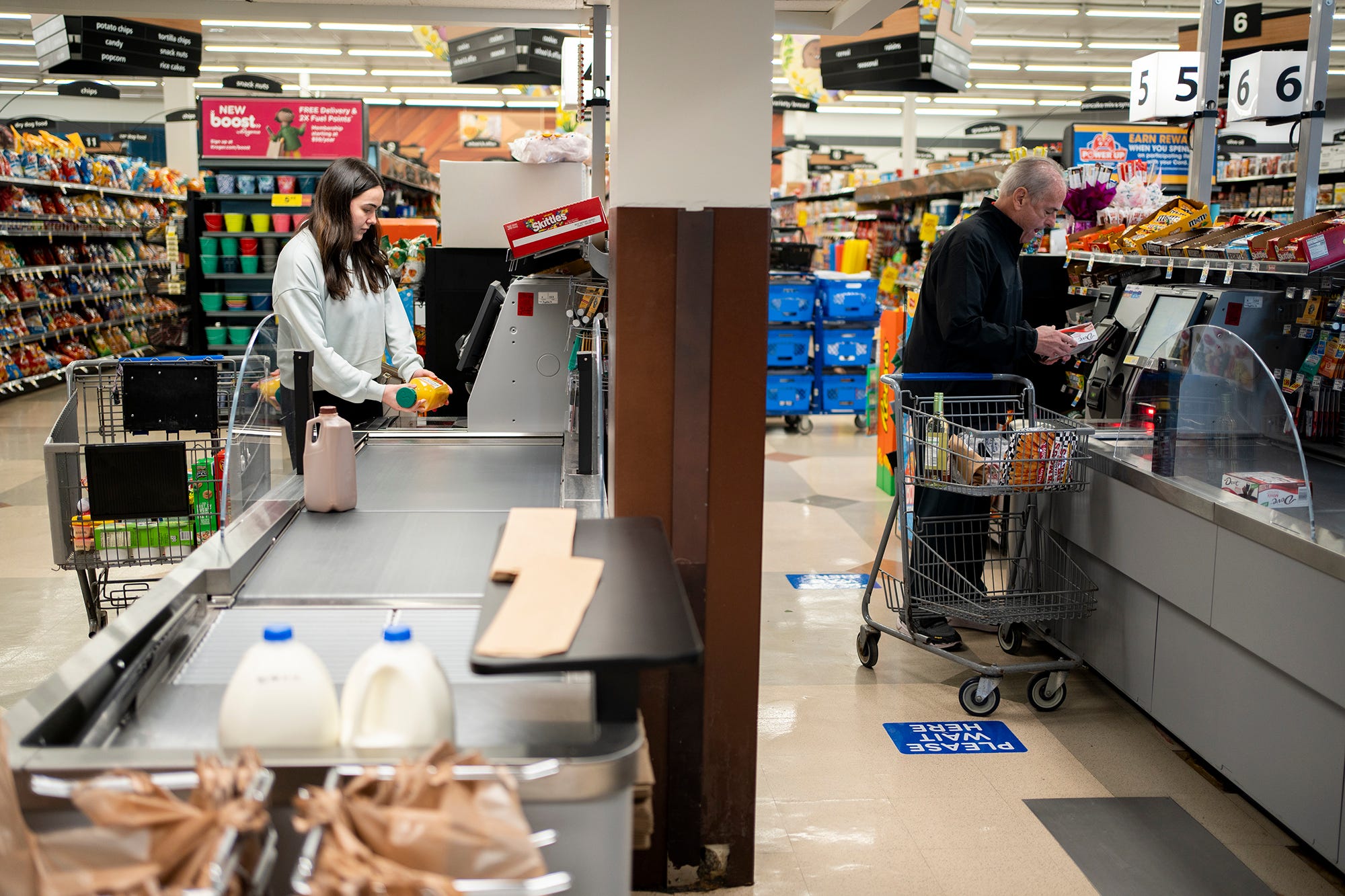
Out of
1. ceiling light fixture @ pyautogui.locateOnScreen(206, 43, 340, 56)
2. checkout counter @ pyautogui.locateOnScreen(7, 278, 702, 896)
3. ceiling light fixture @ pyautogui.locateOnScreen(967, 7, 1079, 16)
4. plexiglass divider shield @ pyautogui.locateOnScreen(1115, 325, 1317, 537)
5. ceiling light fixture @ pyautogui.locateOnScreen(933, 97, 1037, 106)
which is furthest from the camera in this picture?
ceiling light fixture @ pyautogui.locateOnScreen(933, 97, 1037, 106)

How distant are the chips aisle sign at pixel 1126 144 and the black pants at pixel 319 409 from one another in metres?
4.84

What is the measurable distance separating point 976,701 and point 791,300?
18.3 ft

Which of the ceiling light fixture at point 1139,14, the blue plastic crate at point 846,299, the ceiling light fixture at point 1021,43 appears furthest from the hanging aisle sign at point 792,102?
the blue plastic crate at point 846,299

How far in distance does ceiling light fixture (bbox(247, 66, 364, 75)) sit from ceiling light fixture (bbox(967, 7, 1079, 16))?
1290cm

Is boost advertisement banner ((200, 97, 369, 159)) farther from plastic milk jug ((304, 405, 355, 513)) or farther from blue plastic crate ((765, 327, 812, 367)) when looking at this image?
plastic milk jug ((304, 405, 355, 513))

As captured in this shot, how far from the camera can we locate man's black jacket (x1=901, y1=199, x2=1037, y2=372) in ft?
13.3

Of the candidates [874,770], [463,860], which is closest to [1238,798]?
[874,770]

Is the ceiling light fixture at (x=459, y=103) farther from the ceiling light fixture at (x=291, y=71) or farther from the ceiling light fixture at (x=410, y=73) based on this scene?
the ceiling light fixture at (x=291, y=71)

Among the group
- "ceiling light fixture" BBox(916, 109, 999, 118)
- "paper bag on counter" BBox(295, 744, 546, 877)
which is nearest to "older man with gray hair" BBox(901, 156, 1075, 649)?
"paper bag on counter" BBox(295, 744, 546, 877)

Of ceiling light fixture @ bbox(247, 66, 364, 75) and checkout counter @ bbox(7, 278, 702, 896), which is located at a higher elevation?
ceiling light fixture @ bbox(247, 66, 364, 75)

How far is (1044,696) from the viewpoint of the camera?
378 cm

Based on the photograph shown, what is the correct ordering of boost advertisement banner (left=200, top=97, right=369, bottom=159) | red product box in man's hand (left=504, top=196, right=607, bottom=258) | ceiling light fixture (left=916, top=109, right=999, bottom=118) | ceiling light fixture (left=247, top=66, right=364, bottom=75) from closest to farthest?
red product box in man's hand (left=504, top=196, right=607, bottom=258) → boost advertisement banner (left=200, top=97, right=369, bottom=159) → ceiling light fixture (left=247, top=66, right=364, bottom=75) → ceiling light fixture (left=916, top=109, right=999, bottom=118)

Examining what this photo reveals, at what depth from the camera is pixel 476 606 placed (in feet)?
6.93

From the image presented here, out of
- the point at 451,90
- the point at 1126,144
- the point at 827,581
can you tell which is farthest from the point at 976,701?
the point at 451,90
